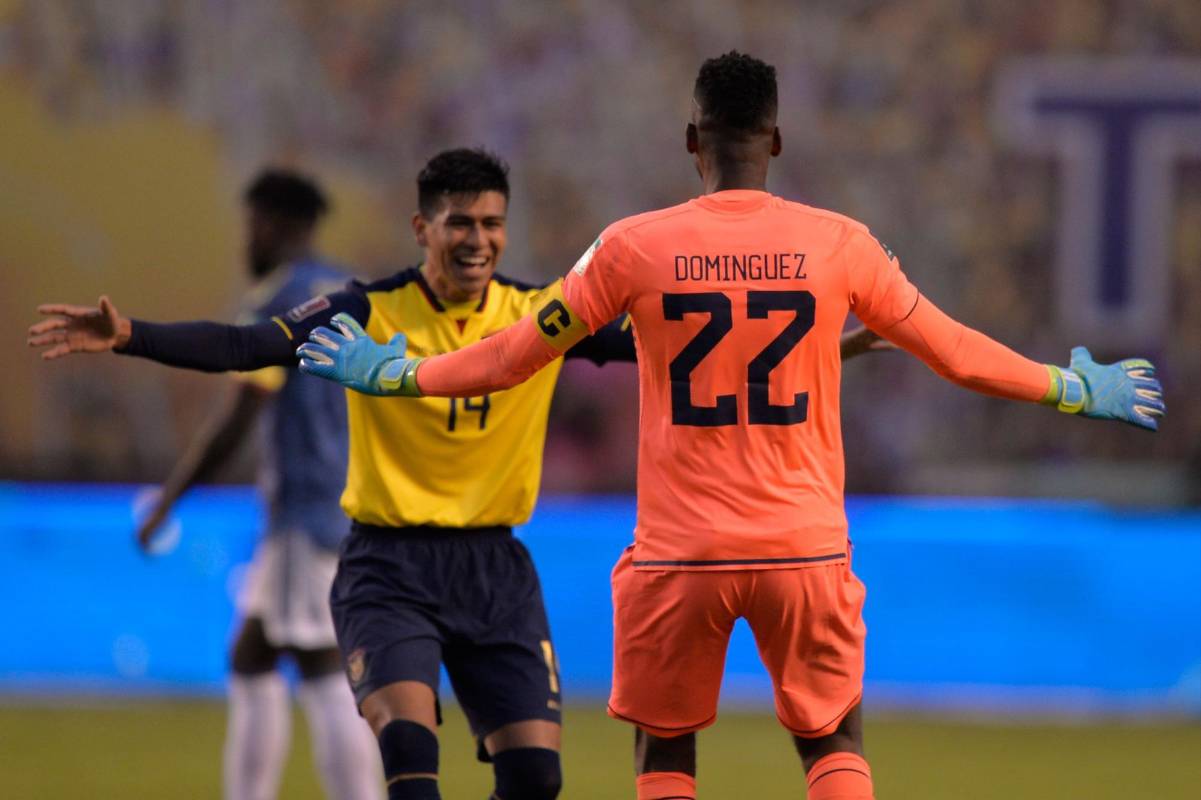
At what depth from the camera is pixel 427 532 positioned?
4371 mm

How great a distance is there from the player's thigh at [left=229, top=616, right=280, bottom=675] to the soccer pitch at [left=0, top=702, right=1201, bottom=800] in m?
1.05

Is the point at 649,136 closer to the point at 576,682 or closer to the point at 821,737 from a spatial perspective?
the point at 576,682

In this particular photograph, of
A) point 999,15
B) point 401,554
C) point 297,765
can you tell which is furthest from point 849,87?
point 401,554

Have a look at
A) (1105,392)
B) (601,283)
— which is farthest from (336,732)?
(1105,392)

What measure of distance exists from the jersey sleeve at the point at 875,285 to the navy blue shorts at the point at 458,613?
1.13m

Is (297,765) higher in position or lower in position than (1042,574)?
lower

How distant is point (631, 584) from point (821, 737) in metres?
0.50

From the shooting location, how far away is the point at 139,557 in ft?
28.1

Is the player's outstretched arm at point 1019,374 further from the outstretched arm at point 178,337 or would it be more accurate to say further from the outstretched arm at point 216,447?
the outstretched arm at point 216,447

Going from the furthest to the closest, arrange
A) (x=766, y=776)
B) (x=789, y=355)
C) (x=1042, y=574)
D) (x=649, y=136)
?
(x=649, y=136), (x=1042, y=574), (x=766, y=776), (x=789, y=355)

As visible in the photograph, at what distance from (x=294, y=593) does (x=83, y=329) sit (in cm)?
181

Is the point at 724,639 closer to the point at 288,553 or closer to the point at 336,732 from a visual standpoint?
the point at 336,732

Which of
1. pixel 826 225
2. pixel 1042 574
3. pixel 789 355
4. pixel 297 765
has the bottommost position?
pixel 297 765

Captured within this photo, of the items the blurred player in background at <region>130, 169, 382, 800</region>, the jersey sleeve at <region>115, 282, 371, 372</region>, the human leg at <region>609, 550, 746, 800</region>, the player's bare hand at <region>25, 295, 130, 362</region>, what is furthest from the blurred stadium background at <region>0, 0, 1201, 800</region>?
the human leg at <region>609, 550, 746, 800</region>
